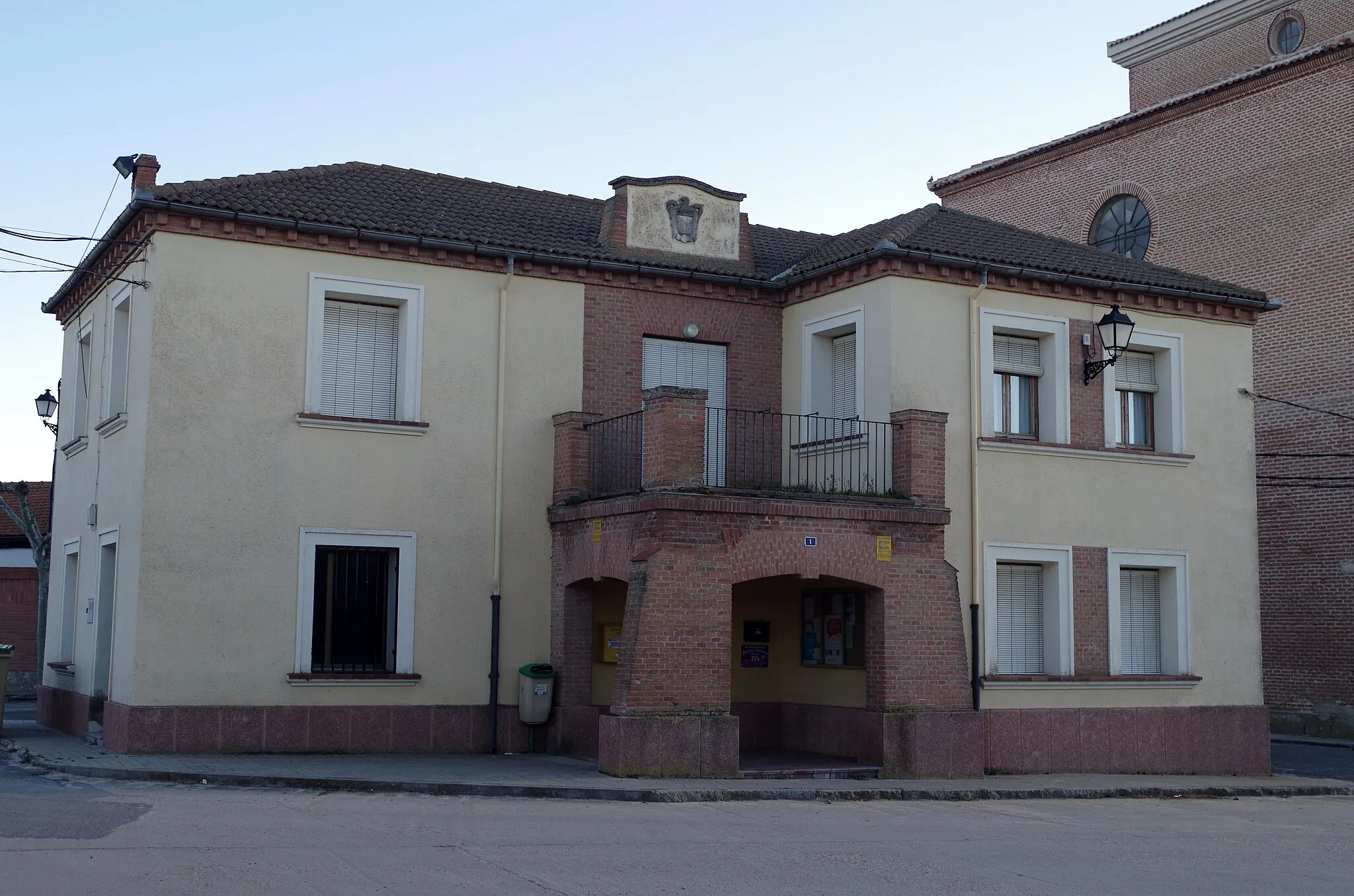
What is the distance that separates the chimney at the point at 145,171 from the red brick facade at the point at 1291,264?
1957cm

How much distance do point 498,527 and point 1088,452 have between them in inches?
303

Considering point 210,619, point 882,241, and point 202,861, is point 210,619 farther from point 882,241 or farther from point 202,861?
point 882,241

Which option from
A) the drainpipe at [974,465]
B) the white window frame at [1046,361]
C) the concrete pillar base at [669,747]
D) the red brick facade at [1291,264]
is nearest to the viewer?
the concrete pillar base at [669,747]

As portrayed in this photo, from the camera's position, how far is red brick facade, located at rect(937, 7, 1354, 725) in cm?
2627

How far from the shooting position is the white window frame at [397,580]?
56.9 feet

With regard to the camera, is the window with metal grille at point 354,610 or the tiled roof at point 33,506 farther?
the tiled roof at point 33,506

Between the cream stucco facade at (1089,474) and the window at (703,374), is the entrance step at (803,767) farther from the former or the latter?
the window at (703,374)

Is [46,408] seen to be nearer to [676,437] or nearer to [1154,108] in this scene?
[676,437]

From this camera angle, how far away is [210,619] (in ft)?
55.2

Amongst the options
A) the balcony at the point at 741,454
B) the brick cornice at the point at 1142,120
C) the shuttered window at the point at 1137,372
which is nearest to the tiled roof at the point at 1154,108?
the brick cornice at the point at 1142,120

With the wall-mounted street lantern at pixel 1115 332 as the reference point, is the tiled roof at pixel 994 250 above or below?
above

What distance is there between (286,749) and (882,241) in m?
9.24

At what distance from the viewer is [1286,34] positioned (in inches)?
1239

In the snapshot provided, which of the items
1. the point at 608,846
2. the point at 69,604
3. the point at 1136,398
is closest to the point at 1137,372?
the point at 1136,398
